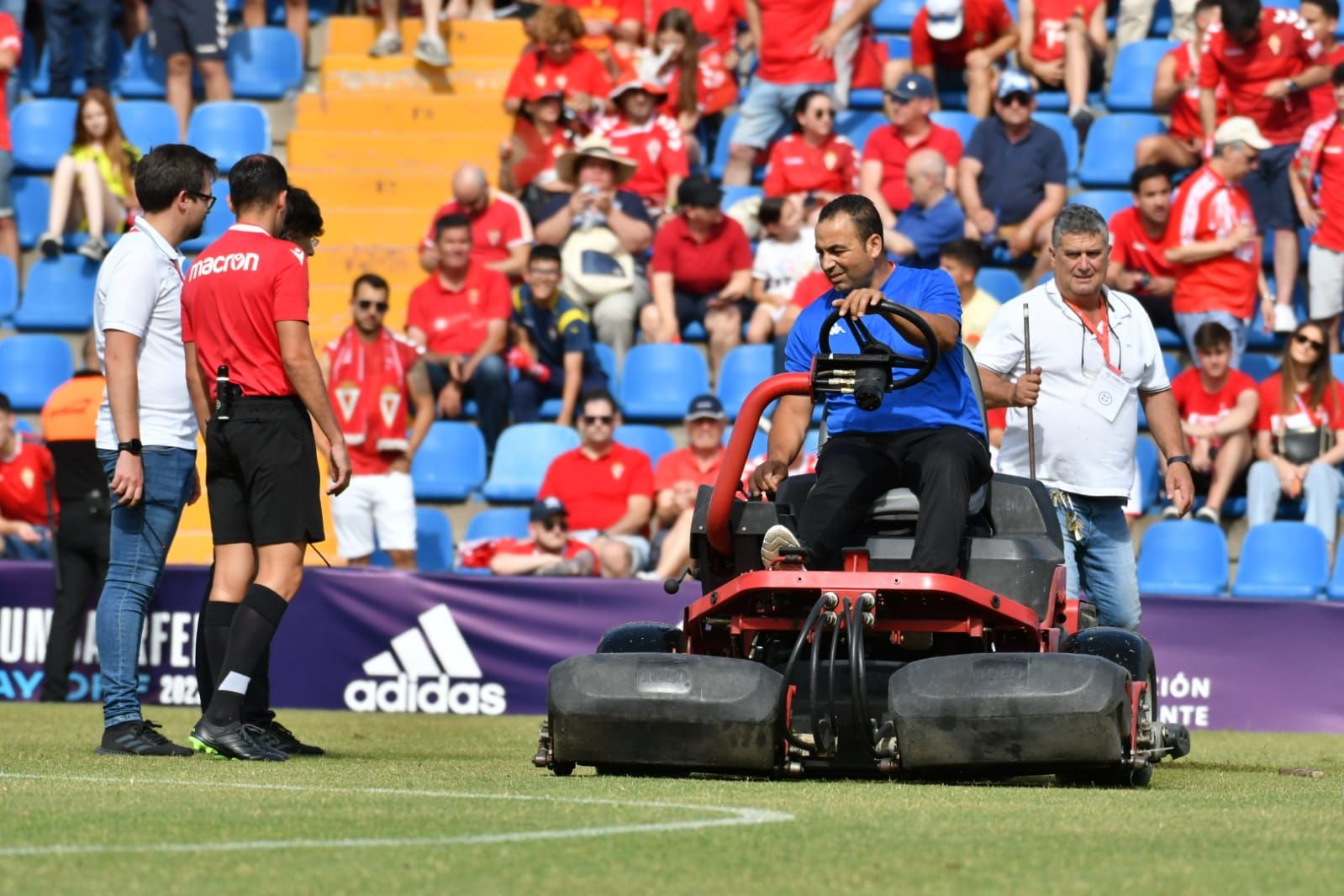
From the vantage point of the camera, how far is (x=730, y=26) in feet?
54.8

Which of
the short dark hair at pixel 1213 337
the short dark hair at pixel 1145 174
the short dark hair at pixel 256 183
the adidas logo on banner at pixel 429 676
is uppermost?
the short dark hair at pixel 1145 174

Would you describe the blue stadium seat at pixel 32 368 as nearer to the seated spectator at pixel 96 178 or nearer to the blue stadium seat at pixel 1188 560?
the seated spectator at pixel 96 178

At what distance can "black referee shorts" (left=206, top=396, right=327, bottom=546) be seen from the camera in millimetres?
7762

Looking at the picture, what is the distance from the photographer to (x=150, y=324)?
8.04 meters

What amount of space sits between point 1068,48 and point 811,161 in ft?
7.55

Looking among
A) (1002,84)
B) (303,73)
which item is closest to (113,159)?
(303,73)

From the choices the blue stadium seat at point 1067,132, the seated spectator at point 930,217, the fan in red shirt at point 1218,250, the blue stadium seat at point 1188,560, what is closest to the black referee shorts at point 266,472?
the blue stadium seat at point 1188,560

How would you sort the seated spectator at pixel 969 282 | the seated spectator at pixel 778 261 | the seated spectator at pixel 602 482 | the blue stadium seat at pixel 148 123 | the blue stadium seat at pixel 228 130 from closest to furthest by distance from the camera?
the seated spectator at pixel 602 482 < the seated spectator at pixel 969 282 < the seated spectator at pixel 778 261 < the blue stadium seat at pixel 228 130 < the blue stadium seat at pixel 148 123

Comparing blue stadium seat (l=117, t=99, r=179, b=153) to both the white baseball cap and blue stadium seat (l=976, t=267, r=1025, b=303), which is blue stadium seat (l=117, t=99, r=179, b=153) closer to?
the white baseball cap

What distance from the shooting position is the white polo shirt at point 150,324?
25.9ft

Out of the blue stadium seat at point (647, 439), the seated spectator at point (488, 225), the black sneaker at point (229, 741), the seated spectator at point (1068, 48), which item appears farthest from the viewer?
the seated spectator at point (1068, 48)

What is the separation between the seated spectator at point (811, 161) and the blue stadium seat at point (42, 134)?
5.57 metres

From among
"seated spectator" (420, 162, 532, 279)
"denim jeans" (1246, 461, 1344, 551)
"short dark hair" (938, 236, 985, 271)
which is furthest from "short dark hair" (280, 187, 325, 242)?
"denim jeans" (1246, 461, 1344, 551)

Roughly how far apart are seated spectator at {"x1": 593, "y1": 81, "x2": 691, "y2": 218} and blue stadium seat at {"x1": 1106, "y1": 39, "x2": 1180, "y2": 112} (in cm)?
338
